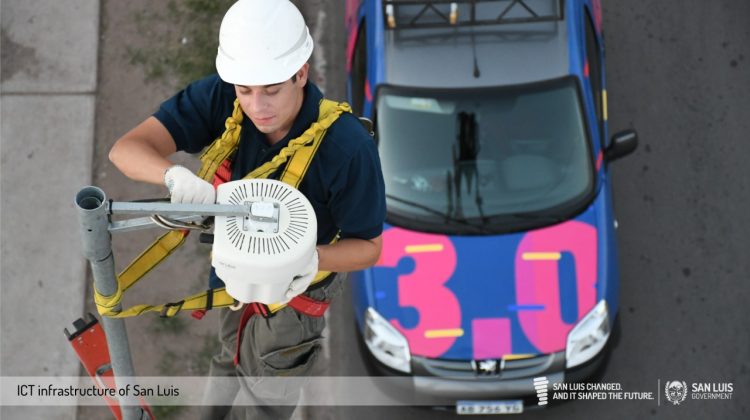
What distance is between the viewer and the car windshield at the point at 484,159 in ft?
18.3

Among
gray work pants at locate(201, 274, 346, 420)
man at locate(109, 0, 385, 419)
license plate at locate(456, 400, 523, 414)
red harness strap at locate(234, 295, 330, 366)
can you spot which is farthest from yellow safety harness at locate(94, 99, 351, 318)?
license plate at locate(456, 400, 523, 414)

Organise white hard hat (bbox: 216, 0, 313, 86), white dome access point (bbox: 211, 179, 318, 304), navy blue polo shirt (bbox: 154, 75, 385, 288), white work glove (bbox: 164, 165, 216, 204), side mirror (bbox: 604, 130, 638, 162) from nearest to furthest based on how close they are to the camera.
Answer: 1. white dome access point (bbox: 211, 179, 318, 304)
2. white work glove (bbox: 164, 165, 216, 204)
3. white hard hat (bbox: 216, 0, 313, 86)
4. navy blue polo shirt (bbox: 154, 75, 385, 288)
5. side mirror (bbox: 604, 130, 638, 162)

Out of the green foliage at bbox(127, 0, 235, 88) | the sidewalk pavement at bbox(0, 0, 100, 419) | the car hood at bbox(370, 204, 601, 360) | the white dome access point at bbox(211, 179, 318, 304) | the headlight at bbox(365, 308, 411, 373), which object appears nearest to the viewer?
the white dome access point at bbox(211, 179, 318, 304)

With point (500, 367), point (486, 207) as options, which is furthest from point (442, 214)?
point (500, 367)

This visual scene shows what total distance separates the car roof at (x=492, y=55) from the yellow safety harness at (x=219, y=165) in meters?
2.42

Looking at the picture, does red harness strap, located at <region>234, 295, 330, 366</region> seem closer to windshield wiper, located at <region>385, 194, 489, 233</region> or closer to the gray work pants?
the gray work pants

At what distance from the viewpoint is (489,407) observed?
5570 millimetres

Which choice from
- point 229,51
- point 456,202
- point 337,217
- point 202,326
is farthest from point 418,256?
point 229,51

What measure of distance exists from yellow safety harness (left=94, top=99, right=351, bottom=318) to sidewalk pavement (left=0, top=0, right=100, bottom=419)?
3611 millimetres

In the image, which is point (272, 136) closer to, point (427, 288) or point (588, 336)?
→ point (427, 288)

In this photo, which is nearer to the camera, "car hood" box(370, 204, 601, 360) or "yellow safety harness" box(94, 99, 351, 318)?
"yellow safety harness" box(94, 99, 351, 318)

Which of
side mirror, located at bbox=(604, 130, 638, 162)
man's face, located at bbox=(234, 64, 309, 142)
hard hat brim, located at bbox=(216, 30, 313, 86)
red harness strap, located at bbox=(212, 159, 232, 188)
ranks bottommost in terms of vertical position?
side mirror, located at bbox=(604, 130, 638, 162)

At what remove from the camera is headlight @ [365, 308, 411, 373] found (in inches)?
218

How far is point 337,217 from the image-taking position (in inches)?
131
